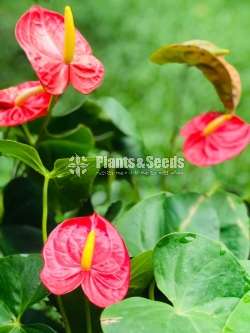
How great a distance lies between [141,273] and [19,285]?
137 mm

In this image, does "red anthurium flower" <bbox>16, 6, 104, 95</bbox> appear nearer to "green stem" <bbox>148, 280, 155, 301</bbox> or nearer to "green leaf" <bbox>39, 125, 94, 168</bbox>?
"green leaf" <bbox>39, 125, 94, 168</bbox>

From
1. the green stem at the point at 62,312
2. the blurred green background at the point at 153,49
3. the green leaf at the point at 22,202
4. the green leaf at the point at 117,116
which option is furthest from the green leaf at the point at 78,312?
the blurred green background at the point at 153,49

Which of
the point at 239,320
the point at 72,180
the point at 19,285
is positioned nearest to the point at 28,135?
the point at 72,180

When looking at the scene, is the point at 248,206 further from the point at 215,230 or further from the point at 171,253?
the point at 171,253

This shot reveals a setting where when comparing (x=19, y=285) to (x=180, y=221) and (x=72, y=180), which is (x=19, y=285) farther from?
(x=180, y=221)

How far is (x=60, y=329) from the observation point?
36.4 inches

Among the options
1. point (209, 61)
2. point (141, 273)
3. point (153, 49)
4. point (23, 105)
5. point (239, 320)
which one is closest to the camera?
point (239, 320)

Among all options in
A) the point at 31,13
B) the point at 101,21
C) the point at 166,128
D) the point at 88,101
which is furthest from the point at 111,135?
the point at 101,21

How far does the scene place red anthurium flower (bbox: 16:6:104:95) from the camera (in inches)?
33.1

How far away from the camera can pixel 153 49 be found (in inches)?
106

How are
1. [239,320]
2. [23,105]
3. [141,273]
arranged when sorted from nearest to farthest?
[239,320] < [141,273] < [23,105]

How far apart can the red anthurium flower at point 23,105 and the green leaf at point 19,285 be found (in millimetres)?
193

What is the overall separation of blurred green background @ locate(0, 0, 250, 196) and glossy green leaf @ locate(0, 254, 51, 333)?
4.40 ft

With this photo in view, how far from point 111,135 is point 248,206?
0.84 feet
